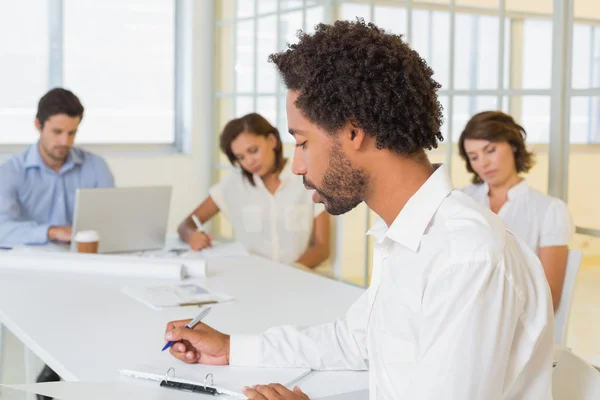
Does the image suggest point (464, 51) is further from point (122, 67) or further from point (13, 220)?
point (122, 67)

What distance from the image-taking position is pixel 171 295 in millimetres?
2160

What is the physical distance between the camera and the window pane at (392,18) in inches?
132

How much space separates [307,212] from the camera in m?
3.42

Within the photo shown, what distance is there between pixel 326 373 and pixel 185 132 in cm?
390

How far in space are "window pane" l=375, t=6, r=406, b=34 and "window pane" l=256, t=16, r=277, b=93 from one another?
3.48ft

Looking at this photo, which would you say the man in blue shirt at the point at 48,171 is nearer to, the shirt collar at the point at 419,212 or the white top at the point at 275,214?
the white top at the point at 275,214

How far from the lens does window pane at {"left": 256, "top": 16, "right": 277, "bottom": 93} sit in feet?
14.5

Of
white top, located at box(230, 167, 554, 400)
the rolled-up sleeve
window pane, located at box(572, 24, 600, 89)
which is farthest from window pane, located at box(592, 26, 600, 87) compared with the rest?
the rolled-up sleeve

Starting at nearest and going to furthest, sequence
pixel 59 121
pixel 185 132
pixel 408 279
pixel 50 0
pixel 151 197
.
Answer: pixel 408 279
pixel 151 197
pixel 59 121
pixel 50 0
pixel 185 132

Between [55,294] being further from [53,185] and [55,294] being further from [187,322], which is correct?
[53,185]

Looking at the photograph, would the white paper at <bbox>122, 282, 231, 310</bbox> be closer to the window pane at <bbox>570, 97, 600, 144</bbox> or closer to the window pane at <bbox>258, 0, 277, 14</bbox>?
the window pane at <bbox>570, 97, 600, 144</bbox>

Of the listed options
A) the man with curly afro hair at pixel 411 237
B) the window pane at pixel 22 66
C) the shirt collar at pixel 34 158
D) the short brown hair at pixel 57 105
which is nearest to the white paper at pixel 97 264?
the shirt collar at pixel 34 158

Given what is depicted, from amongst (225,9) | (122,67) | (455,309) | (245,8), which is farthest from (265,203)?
(455,309)

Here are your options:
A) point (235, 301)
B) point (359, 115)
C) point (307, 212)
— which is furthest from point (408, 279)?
point (307, 212)
